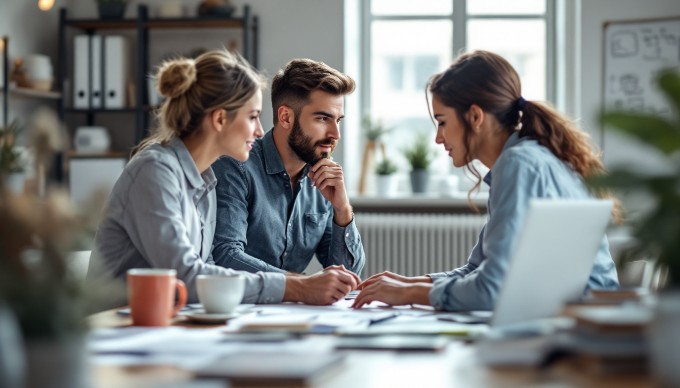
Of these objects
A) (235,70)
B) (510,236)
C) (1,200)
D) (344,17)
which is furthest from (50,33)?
(1,200)

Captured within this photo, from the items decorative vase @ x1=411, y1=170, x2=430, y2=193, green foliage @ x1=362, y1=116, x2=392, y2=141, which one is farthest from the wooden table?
green foliage @ x1=362, y1=116, x2=392, y2=141

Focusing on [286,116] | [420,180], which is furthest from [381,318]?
[420,180]

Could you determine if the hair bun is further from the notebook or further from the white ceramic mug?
the notebook

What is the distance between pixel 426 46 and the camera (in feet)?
16.8

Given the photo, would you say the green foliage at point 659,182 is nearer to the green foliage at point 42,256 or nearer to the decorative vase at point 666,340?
the decorative vase at point 666,340

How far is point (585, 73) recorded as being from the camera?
15.4 ft

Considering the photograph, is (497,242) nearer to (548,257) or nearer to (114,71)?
(548,257)

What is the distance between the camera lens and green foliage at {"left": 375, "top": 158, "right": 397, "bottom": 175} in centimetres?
488

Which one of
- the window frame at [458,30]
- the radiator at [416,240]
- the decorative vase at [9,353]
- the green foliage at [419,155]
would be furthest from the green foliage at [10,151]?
the green foliage at [419,155]

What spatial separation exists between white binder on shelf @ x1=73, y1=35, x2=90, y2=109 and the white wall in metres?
2.55

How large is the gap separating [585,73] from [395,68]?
1.05m

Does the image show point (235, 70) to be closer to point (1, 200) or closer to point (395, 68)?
point (1, 200)

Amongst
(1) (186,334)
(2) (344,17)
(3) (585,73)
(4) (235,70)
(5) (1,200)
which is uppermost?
(2) (344,17)

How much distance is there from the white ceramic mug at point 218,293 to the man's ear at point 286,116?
1.21 m
